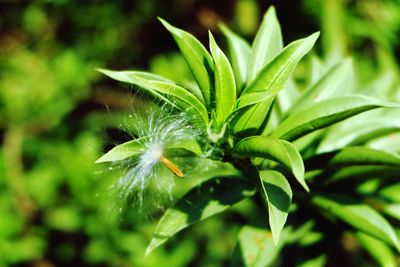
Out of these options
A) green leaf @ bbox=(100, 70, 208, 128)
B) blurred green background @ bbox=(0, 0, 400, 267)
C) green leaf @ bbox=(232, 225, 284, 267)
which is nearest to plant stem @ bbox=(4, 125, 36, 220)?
blurred green background @ bbox=(0, 0, 400, 267)

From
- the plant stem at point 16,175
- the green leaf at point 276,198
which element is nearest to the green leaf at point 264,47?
the green leaf at point 276,198

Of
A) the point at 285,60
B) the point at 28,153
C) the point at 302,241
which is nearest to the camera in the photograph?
the point at 285,60

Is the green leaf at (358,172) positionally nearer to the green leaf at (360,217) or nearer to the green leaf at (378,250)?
the green leaf at (360,217)

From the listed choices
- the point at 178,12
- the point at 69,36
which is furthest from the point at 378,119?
the point at 69,36

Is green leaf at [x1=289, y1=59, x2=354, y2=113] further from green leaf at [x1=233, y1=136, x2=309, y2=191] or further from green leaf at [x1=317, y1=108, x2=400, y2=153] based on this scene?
green leaf at [x1=233, y1=136, x2=309, y2=191]

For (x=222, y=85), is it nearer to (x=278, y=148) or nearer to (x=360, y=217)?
(x=278, y=148)

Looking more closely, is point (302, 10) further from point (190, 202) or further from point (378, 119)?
point (190, 202)

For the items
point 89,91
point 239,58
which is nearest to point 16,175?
point 89,91
